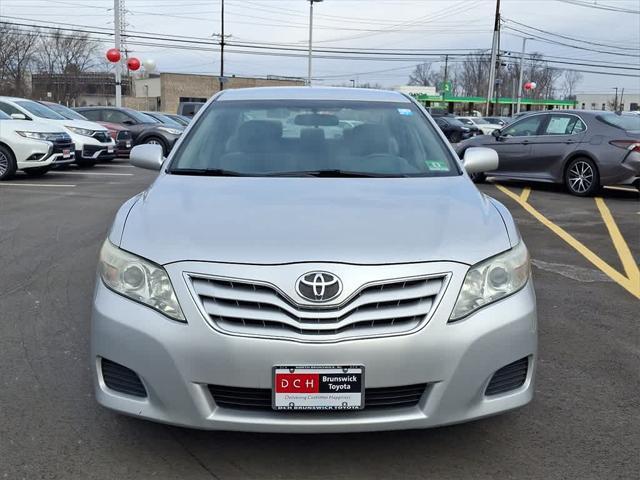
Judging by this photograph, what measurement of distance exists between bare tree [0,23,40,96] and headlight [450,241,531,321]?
202 ft

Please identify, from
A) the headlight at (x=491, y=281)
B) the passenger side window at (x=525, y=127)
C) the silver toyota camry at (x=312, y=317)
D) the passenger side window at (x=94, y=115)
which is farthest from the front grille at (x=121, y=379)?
the passenger side window at (x=94, y=115)

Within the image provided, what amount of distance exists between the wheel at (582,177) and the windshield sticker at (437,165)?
27.9 feet

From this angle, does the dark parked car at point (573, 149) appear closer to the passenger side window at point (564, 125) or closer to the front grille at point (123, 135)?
the passenger side window at point (564, 125)

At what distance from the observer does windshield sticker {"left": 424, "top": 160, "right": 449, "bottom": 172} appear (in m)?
3.98

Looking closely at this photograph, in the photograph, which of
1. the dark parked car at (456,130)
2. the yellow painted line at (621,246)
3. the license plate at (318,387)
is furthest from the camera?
the dark parked car at (456,130)

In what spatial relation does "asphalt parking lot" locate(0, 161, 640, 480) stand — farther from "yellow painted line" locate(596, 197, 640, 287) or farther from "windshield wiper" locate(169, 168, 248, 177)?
"windshield wiper" locate(169, 168, 248, 177)

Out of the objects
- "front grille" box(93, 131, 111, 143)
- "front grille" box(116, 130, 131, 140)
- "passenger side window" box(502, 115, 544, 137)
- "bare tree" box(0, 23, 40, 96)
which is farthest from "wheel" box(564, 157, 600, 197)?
"bare tree" box(0, 23, 40, 96)

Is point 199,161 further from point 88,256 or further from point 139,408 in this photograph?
point 88,256

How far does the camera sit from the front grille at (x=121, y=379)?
2713 mm

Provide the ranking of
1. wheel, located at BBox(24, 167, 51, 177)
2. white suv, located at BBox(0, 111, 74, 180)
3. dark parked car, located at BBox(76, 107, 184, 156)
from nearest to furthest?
white suv, located at BBox(0, 111, 74, 180)
wheel, located at BBox(24, 167, 51, 177)
dark parked car, located at BBox(76, 107, 184, 156)

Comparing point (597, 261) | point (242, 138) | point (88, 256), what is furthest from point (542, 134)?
point (242, 138)

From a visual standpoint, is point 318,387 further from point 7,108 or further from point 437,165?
point 7,108

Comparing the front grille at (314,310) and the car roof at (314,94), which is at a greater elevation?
the car roof at (314,94)

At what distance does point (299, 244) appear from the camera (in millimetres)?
2705
